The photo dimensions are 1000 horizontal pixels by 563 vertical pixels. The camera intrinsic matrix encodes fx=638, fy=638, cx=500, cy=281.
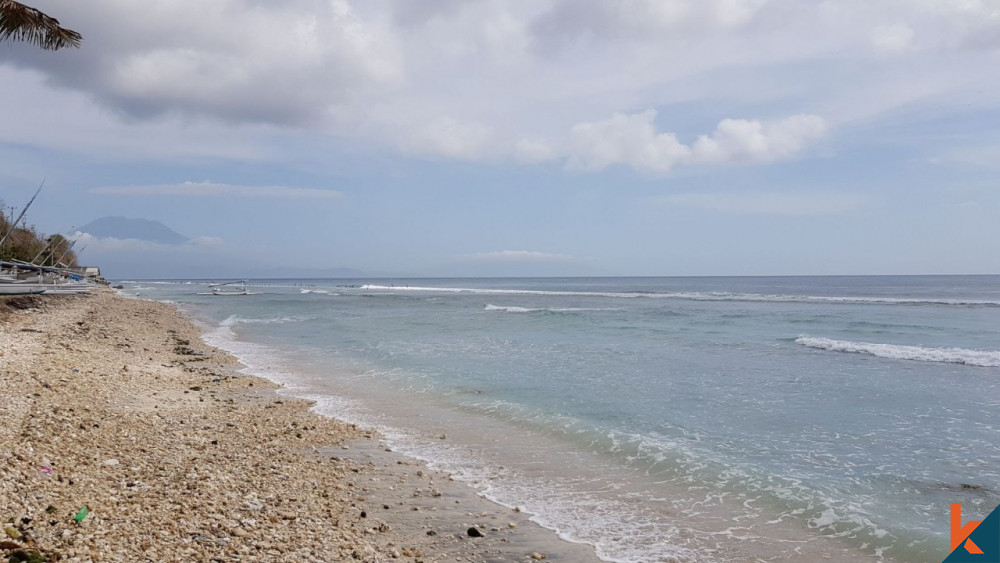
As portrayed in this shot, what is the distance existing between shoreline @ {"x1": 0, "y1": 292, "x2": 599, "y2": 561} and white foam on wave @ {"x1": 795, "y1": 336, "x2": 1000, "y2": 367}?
1687 centimetres

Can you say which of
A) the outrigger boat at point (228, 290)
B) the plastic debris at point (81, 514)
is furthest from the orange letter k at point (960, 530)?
the outrigger boat at point (228, 290)

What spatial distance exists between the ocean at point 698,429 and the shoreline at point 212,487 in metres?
0.71

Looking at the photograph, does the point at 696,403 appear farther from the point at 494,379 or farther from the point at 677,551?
the point at 677,551

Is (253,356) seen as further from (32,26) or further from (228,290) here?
(228,290)

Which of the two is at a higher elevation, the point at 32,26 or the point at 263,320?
the point at 32,26

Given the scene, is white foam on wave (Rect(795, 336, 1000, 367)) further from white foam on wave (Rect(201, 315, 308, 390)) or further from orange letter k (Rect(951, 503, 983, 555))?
white foam on wave (Rect(201, 315, 308, 390))

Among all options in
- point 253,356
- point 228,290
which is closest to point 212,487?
point 253,356

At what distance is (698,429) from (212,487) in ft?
23.8

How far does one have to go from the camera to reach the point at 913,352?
64.1ft

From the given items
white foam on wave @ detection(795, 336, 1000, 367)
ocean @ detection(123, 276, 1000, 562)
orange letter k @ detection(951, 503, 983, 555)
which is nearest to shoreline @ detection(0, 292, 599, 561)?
ocean @ detection(123, 276, 1000, 562)

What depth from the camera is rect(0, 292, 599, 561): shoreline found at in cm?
454

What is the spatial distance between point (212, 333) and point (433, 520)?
2360 centimetres

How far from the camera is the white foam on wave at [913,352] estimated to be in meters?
17.9

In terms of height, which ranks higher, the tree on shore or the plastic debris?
the tree on shore
